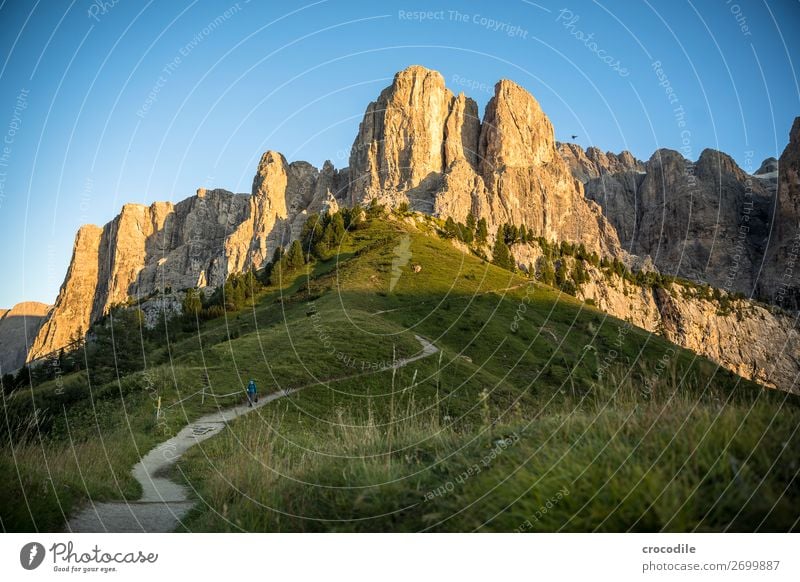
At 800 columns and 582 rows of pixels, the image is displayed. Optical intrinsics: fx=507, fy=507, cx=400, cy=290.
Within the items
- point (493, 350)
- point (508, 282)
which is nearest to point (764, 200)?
point (508, 282)

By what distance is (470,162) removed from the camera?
7160 inches

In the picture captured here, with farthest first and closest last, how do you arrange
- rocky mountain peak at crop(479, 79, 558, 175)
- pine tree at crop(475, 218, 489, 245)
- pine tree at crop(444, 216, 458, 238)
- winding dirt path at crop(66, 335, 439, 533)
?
rocky mountain peak at crop(479, 79, 558, 175), pine tree at crop(475, 218, 489, 245), pine tree at crop(444, 216, 458, 238), winding dirt path at crop(66, 335, 439, 533)

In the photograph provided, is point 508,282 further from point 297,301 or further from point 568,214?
point 568,214

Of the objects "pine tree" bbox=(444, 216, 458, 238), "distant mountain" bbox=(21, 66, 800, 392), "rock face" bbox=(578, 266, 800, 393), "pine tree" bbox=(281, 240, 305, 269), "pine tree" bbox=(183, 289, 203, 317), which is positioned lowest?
"rock face" bbox=(578, 266, 800, 393)

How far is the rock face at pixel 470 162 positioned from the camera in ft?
520

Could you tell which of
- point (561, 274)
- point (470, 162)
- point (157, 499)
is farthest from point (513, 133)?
point (157, 499)

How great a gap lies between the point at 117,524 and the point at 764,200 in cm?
22067

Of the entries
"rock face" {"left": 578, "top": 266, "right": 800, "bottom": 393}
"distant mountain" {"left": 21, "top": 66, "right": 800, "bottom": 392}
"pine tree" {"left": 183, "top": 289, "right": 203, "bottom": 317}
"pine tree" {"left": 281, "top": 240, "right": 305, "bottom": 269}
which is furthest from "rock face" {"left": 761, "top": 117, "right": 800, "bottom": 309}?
"pine tree" {"left": 183, "top": 289, "right": 203, "bottom": 317}

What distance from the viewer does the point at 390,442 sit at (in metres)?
5.77

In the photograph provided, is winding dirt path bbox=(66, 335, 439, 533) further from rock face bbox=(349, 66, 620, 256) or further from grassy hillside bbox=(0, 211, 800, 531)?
rock face bbox=(349, 66, 620, 256)

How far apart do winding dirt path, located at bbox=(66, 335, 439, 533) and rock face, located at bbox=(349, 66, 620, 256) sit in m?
132

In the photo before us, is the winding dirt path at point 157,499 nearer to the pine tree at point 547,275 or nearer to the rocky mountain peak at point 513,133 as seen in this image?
the pine tree at point 547,275

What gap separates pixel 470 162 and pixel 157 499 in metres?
181

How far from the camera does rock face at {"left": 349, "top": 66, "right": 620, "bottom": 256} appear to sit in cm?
15838
